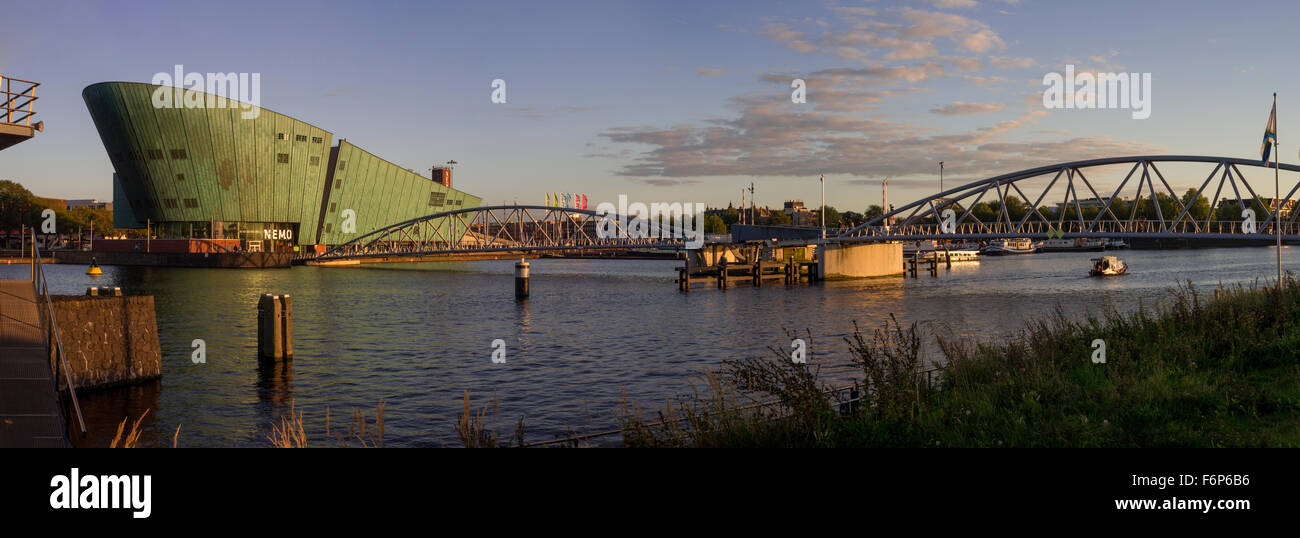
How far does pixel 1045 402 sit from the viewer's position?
11.3 m

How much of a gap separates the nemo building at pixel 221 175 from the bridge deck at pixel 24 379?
114m

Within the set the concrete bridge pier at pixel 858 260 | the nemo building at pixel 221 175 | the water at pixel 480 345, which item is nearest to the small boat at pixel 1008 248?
the concrete bridge pier at pixel 858 260

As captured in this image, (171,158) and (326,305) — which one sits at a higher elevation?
(171,158)

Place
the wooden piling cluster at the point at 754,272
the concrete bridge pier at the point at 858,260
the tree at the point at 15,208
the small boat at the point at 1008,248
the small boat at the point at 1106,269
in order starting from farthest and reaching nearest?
the small boat at the point at 1008,248, the tree at the point at 15,208, the concrete bridge pier at the point at 858,260, the small boat at the point at 1106,269, the wooden piling cluster at the point at 754,272

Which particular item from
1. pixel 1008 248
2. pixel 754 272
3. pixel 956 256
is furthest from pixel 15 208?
pixel 1008 248

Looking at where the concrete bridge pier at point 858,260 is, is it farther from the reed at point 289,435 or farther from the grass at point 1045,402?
the grass at point 1045,402

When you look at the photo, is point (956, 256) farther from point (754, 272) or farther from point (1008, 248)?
point (754, 272)

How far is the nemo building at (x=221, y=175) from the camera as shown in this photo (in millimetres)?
114125

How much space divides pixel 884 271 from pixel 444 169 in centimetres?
11901

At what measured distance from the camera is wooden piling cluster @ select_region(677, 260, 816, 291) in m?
82.9
